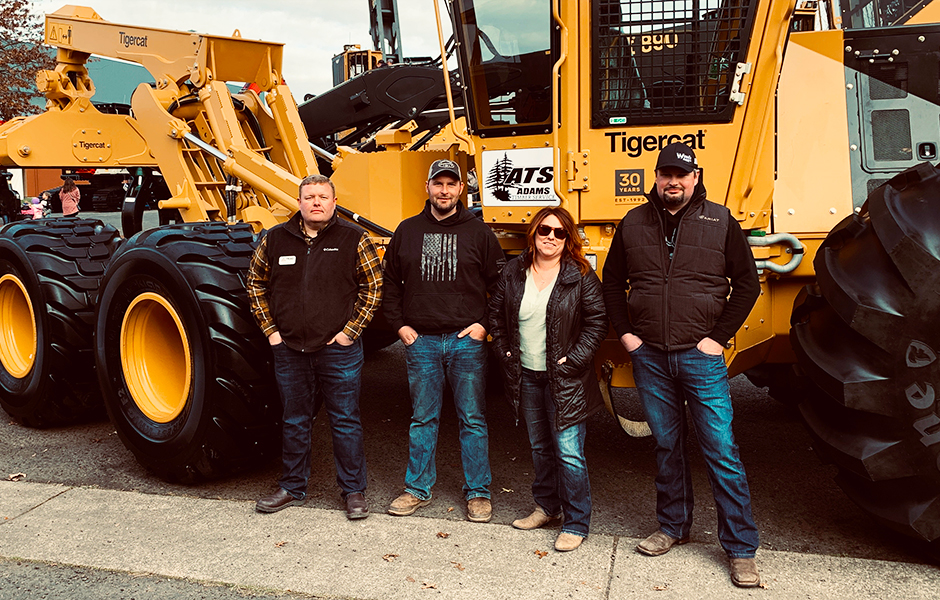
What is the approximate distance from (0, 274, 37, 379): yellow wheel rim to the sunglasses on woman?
13.9ft

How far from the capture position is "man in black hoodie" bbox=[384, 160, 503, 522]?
4371 millimetres

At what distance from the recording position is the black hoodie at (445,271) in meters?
4.37

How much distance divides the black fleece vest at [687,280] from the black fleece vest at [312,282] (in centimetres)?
152

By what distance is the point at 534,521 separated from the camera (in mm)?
4320

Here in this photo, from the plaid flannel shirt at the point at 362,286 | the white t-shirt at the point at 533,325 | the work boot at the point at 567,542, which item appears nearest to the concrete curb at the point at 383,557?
the work boot at the point at 567,542

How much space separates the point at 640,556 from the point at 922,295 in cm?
164

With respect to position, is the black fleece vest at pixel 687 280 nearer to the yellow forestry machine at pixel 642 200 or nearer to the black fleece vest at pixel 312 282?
the yellow forestry machine at pixel 642 200

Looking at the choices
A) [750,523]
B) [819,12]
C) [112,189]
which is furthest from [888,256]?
[112,189]

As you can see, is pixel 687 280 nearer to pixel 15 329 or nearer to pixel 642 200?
pixel 642 200

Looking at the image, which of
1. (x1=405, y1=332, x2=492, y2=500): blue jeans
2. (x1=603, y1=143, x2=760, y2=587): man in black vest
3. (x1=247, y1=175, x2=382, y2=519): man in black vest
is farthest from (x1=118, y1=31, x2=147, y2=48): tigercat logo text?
(x1=603, y1=143, x2=760, y2=587): man in black vest

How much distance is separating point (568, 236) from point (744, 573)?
1.65 m

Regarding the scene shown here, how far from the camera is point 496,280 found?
443 centimetres

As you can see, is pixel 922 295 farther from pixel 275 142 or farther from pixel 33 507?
pixel 275 142

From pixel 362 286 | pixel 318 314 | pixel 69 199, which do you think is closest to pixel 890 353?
pixel 362 286
